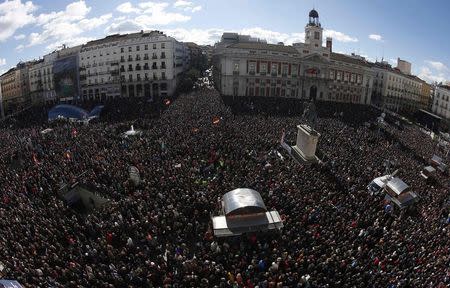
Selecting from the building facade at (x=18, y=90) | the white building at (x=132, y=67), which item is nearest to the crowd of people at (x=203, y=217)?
the white building at (x=132, y=67)

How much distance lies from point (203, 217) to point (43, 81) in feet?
260

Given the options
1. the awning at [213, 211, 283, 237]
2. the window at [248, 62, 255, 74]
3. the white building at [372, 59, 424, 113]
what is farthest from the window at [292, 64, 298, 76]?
the awning at [213, 211, 283, 237]

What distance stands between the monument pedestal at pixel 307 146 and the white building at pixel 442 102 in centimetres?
6824

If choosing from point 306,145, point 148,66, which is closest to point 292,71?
point 148,66

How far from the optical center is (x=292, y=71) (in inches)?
2817

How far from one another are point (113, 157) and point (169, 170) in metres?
6.38

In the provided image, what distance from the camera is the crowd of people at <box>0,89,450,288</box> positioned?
1652 cm

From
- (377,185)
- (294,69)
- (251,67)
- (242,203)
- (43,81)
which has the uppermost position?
(251,67)

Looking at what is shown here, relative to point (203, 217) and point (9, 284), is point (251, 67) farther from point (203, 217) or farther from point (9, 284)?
point (9, 284)

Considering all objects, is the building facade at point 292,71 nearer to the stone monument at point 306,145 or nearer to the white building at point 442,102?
the white building at point 442,102

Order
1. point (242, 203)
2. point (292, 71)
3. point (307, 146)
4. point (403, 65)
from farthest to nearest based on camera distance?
point (403, 65) → point (292, 71) → point (307, 146) → point (242, 203)

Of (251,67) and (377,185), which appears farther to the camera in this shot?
(251,67)

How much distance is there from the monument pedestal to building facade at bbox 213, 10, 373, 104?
37.2 m

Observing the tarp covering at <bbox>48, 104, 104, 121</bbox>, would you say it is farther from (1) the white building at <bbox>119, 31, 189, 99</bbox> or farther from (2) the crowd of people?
(1) the white building at <bbox>119, 31, 189, 99</bbox>
